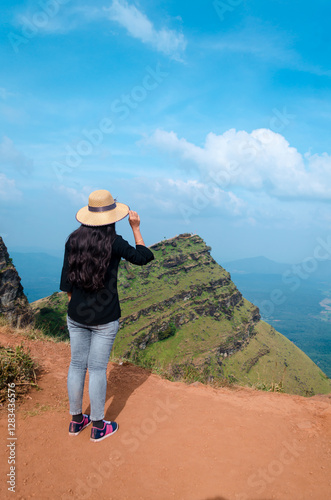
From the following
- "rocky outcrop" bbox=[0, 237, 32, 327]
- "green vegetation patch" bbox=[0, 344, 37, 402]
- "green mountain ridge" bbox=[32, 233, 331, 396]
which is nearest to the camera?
"green vegetation patch" bbox=[0, 344, 37, 402]

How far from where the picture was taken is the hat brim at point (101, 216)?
3344 mm

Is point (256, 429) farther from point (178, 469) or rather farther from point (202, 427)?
point (178, 469)

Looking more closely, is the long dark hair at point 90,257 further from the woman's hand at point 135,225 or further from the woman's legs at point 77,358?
the woman's legs at point 77,358

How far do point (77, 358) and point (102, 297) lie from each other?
2.75 feet

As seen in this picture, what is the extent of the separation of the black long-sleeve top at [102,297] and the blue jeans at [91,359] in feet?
Result: 0.40

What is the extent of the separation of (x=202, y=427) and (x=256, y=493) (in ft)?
3.78

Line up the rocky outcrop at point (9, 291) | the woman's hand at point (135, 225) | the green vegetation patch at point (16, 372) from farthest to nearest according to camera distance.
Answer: the rocky outcrop at point (9, 291), the green vegetation patch at point (16, 372), the woman's hand at point (135, 225)

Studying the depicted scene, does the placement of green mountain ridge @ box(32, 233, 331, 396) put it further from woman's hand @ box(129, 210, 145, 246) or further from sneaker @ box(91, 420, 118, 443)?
woman's hand @ box(129, 210, 145, 246)

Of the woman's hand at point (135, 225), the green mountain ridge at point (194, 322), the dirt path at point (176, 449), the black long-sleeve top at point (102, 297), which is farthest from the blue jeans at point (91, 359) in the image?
the green mountain ridge at point (194, 322)

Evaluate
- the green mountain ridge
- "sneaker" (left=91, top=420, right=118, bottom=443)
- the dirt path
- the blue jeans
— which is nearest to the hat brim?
the blue jeans

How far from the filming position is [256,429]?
3.89 m

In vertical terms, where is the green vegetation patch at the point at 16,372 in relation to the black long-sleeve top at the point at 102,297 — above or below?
below

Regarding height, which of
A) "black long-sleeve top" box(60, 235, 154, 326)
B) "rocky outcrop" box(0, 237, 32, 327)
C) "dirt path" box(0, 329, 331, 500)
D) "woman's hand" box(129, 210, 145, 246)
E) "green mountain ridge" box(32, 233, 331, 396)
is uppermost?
"woman's hand" box(129, 210, 145, 246)

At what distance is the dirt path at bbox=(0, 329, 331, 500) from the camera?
2.82m
